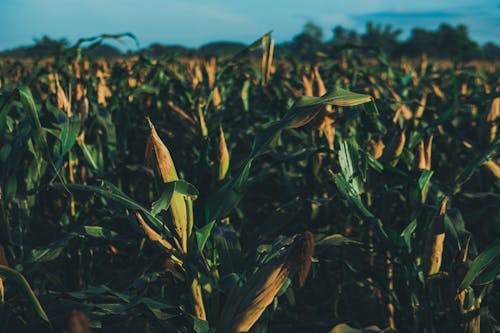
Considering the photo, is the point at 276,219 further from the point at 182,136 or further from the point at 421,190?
the point at 182,136

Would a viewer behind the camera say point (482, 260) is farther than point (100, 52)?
No

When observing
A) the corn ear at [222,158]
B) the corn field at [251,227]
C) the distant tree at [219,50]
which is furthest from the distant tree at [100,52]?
the corn ear at [222,158]

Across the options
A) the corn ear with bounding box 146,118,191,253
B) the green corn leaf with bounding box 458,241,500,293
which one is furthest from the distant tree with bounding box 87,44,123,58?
the green corn leaf with bounding box 458,241,500,293

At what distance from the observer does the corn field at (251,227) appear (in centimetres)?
121

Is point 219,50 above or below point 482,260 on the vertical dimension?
below

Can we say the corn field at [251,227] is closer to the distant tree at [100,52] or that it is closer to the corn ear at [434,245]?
the corn ear at [434,245]

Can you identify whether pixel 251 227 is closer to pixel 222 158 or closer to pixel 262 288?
pixel 222 158

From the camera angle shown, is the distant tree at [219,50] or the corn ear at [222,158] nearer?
the corn ear at [222,158]

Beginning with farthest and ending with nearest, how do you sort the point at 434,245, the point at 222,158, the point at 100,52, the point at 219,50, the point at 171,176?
the point at 219,50 → the point at 100,52 → the point at 222,158 → the point at 434,245 → the point at 171,176

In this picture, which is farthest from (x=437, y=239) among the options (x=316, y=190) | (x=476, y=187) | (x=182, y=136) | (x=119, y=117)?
(x=119, y=117)

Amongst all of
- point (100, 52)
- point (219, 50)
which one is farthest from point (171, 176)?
point (219, 50)

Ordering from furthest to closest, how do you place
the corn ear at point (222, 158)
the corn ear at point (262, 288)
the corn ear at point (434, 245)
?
1. the corn ear at point (222, 158)
2. the corn ear at point (434, 245)
3. the corn ear at point (262, 288)

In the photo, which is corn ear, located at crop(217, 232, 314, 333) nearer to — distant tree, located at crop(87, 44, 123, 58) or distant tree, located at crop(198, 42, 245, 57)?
distant tree, located at crop(198, 42, 245, 57)

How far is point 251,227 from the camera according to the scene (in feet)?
10.6
